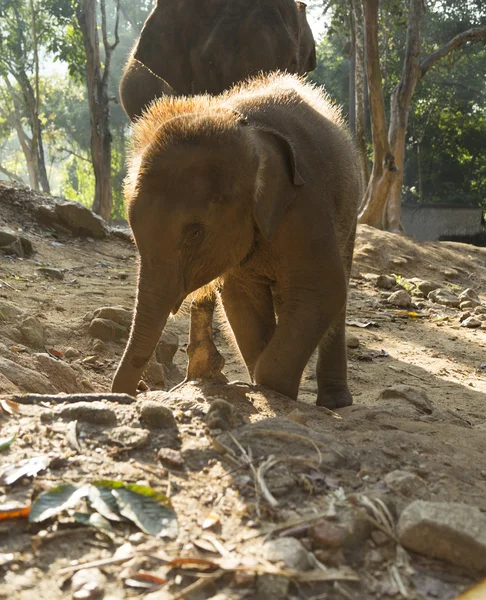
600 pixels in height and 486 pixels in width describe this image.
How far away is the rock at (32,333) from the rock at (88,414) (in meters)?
2.35

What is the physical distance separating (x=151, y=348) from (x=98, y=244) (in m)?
6.68

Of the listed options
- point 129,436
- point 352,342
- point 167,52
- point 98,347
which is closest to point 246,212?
point 129,436

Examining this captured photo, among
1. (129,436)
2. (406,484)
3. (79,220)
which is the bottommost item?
(406,484)

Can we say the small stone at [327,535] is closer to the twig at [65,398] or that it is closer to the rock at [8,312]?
the twig at [65,398]

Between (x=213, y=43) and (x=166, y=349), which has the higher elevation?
(x=213, y=43)

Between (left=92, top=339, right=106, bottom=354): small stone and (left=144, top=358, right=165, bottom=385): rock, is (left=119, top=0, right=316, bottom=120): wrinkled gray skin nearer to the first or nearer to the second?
(left=92, top=339, right=106, bottom=354): small stone

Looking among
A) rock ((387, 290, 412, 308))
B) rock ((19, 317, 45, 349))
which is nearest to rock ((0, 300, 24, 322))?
rock ((19, 317, 45, 349))

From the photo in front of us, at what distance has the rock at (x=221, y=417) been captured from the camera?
8.50 ft

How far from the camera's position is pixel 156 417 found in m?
2.57

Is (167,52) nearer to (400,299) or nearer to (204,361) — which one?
(204,361)

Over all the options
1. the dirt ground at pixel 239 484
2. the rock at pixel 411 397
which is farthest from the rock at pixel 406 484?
the rock at pixel 411 397

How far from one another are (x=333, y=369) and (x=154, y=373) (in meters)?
1.19

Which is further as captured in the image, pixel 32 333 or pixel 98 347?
pixel 98 347

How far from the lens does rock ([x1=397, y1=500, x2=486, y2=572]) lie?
5.92ft
